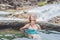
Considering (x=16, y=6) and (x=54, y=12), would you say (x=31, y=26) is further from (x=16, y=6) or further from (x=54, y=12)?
(x=16, y=6)

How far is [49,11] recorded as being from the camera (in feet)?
52.2

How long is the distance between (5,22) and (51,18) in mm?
3135

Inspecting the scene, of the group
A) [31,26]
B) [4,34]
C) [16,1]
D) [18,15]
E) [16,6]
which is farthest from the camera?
[16,1]

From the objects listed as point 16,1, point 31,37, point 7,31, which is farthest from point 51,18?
point 16,1

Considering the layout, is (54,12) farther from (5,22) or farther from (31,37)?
(31,37)

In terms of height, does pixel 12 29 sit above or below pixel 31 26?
below

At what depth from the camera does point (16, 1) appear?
68.6 ft

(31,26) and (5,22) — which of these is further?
(5,22)

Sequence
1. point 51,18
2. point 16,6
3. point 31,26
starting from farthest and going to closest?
1. point 16,6
2. point 51,18
3. point 31,26

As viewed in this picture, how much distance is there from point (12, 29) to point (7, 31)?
20.2 inches

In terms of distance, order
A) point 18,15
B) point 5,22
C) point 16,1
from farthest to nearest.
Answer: point 16,1 < point 18,15 < point 5,22

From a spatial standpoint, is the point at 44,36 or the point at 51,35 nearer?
the point at 44,36

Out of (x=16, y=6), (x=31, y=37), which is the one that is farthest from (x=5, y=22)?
(x=16, y=6)

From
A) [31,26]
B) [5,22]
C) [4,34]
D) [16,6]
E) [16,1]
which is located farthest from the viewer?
[16,1]
